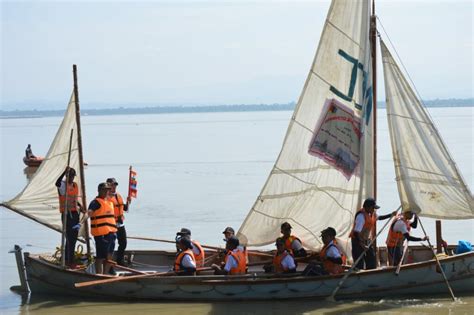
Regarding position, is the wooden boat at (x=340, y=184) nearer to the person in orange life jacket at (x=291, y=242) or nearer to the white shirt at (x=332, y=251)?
the person in orange life jacket at (x=291, y=242)

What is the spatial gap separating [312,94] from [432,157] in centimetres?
248

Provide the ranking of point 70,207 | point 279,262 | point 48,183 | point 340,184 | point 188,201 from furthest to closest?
point 188,201, point 48,183, point 70,207, point 340,184, point 279,262

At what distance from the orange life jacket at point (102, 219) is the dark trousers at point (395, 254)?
16.7ft

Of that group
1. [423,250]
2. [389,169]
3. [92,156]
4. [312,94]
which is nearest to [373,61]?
[312,94]

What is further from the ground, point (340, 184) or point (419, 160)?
point (419, 160)

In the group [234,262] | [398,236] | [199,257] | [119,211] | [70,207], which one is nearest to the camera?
A: [234,262]

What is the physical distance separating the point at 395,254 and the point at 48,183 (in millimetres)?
6917

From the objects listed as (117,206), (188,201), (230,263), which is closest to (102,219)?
(117,206)

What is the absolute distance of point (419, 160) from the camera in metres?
16.9

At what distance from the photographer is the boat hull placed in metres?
16.3

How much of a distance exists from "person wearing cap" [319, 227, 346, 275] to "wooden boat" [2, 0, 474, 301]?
0.75 ft

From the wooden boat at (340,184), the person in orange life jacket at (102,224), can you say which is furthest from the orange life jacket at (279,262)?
the person in orange life jacket at (102,224)

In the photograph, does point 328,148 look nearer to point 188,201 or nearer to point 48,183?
point 48,183

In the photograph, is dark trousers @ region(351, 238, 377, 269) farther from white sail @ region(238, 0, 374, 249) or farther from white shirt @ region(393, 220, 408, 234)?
white sail @ region(238, 0, 374, 249)
